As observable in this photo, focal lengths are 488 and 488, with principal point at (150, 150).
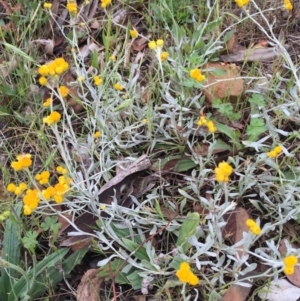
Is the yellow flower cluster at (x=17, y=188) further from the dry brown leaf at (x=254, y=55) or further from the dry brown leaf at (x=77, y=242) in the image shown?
the dry brown leaf at (x=254, y=55)

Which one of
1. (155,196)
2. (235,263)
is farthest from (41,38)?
(235,263)

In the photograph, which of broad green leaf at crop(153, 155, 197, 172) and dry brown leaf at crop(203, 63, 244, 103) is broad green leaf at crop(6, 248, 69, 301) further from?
dry brown leaf at crop(203, 63, 244, 103)

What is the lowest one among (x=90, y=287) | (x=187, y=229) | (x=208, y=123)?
(x=90, y=287)

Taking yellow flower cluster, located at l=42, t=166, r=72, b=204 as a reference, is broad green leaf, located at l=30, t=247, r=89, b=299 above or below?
below

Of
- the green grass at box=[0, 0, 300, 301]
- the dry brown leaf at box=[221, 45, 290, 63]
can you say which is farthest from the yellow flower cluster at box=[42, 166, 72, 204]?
the dry brown leaf at box=[221, 45, 290, 63]

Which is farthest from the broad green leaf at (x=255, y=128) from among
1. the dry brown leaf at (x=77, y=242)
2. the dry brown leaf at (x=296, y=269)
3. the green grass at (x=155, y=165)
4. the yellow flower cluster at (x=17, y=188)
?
the yellow flower cluster at (x=17, y=188)

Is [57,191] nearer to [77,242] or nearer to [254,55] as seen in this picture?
[77,242]

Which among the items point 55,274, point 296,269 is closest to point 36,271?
point 55,274
